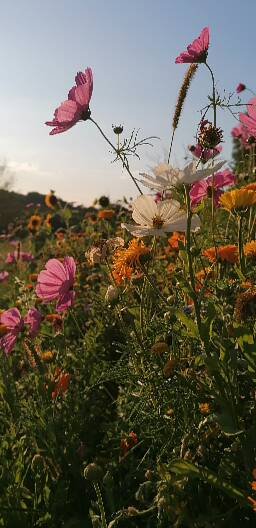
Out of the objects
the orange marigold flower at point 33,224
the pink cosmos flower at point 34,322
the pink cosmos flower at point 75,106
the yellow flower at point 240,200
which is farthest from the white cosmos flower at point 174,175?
the orange marigold flower at point 33,224

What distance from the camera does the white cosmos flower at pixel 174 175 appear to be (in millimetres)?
1149

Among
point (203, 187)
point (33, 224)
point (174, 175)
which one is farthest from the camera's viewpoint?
point (33, 224)

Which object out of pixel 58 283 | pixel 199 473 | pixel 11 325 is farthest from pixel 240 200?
pixel 11 325

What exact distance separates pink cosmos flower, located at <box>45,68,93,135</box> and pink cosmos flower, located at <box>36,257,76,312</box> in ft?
1.93

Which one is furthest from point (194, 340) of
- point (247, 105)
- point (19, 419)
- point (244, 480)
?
point (19, 419)

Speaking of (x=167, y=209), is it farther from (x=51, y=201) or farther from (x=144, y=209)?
(x=51, y=201)

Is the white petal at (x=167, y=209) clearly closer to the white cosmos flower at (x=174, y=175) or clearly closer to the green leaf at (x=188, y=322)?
the white cosmos flower at (x=174, y=175)

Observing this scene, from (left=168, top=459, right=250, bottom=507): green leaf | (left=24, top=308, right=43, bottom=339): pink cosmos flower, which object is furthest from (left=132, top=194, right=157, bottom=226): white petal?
(left=24, top=308, right=43, bottom=339): pink cosmos flower

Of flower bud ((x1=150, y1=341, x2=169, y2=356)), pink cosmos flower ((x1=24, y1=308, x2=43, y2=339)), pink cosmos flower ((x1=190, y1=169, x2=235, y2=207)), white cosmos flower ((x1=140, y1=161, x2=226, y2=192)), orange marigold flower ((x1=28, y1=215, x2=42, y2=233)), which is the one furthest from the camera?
orange marigold flower ((x1=28, y1=215, x2=42, y2=233))

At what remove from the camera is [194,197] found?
6.07ft

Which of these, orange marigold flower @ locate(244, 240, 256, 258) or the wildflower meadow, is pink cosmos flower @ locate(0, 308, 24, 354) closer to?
the wildflower meadow

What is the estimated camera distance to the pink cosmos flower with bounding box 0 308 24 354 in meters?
2.28

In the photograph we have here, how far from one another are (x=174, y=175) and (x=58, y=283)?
0.98 meters

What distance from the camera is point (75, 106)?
61.1 inches
